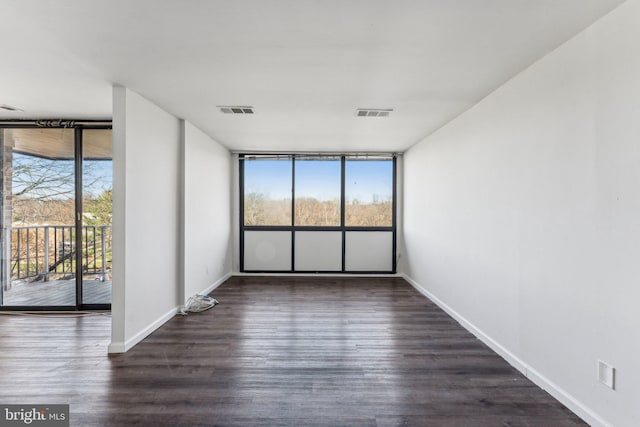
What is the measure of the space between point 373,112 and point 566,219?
2199 millimetres

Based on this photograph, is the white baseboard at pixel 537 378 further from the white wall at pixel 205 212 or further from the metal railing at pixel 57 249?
the metal railing at pixel 57 249

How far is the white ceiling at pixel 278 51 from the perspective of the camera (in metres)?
1.80

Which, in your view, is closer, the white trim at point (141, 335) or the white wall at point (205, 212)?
the white trim at point (141, 335)

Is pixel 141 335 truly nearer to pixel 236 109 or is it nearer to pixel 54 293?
pixel 54 293

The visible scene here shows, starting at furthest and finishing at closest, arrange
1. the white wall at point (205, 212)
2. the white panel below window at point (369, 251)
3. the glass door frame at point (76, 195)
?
the white panel below window at point (369, 251) → the white wall at point (205, 212) → the glass door frame at point (76, 195)

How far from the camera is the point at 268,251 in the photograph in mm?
6293

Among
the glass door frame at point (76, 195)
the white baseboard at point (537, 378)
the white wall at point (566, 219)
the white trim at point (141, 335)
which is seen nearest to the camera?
the white wall at point (566, 219)

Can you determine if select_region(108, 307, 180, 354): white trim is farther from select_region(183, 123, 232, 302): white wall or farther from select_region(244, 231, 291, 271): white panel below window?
select_region(244, 231, 291, 271): white panel below window

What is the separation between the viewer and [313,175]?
630 cm

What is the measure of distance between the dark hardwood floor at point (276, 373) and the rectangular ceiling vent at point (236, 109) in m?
2.46

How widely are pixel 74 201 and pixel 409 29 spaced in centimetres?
436

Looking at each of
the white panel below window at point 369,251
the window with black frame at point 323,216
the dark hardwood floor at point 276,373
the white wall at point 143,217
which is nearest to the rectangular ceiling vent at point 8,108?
the white wall at point 143,217

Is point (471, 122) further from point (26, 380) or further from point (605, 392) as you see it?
point (26, 380)

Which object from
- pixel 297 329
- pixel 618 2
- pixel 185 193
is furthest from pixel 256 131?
pixel 618 2
